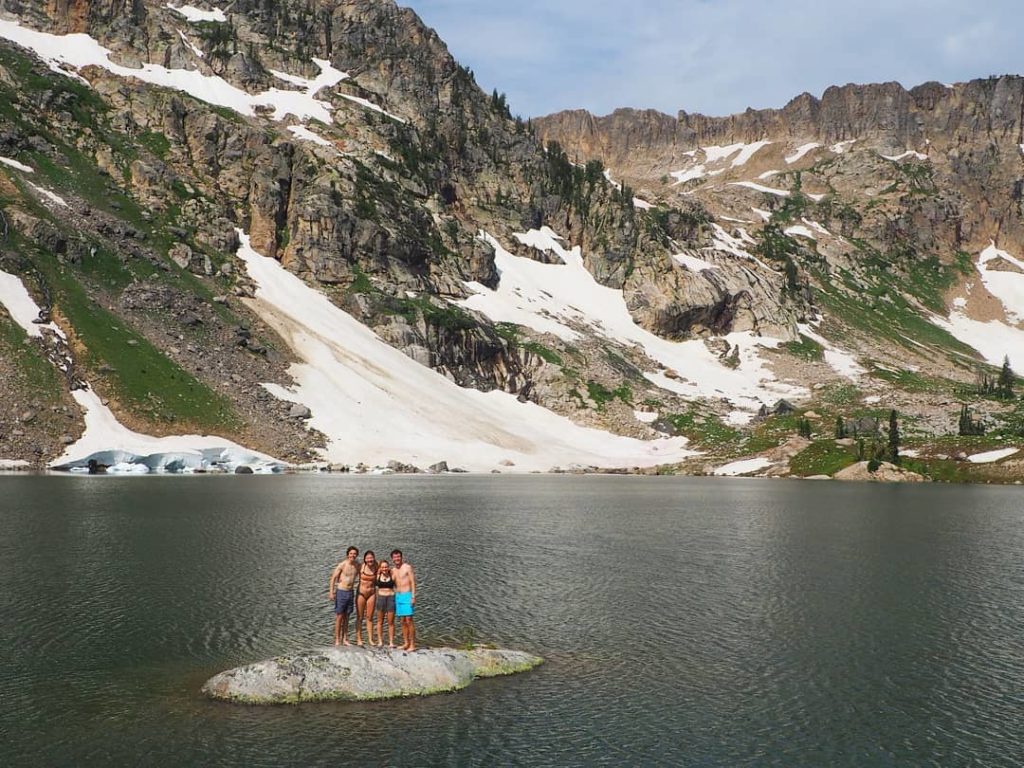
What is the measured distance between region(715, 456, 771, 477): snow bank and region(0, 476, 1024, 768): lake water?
7226 centimetres

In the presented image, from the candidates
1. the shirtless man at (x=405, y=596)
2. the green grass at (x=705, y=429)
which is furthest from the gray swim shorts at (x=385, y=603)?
the green grass at (x=705, y=429)

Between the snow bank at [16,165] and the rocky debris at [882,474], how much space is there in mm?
158406

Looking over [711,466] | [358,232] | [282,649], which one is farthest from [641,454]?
[282,649]

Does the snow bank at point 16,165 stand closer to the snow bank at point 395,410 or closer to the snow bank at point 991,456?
the snow bank at point 395,410

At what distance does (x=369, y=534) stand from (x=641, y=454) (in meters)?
108

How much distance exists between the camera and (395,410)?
145625mm

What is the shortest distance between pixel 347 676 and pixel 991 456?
5124 inches

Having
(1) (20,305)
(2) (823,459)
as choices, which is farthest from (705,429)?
(1) (20,305)

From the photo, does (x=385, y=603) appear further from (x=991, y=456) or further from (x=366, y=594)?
(x=991, y=456)

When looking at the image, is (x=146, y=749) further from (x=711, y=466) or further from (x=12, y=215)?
(x=12, y=215)

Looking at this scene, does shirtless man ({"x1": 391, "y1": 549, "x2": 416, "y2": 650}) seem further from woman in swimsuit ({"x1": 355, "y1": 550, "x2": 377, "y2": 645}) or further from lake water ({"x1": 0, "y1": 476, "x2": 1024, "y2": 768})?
lake water ({"x1": 0, "y1": 476, "x2": 1024, "y2": 768})

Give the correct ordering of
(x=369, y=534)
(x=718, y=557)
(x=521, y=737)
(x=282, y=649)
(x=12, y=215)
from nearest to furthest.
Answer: (x=521, y=737) → (x=282, y=649) → (x=718, y=557) → (x=369, y=534) → (x=12, y=215)

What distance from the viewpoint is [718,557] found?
4738 cm

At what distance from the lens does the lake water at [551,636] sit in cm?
1967
